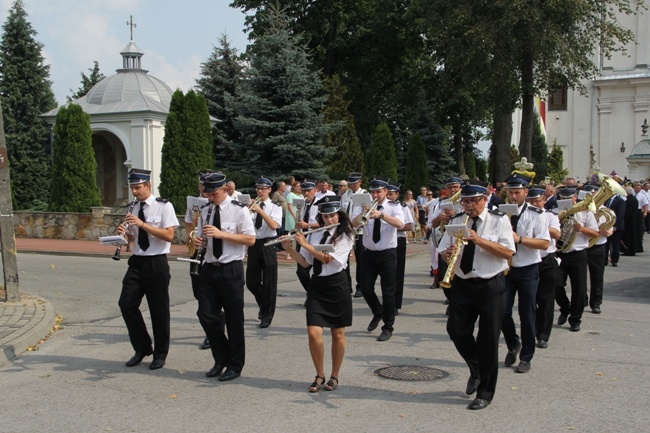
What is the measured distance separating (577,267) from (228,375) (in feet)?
17.2

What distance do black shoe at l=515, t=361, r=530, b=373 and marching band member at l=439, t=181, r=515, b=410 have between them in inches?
45.9

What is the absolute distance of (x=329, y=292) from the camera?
7156mm

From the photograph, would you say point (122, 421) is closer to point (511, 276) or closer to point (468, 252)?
point (468, 252)

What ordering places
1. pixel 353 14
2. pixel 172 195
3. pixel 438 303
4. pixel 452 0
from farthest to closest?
pixel 353 14, pixel 452 0, pixel 172 195, pixel 438 303

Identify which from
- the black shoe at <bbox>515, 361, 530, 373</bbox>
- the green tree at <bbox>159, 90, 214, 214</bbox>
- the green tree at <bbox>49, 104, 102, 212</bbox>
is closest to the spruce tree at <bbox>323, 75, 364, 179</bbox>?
the green tree at <bbox>159, 90, 214, 214</bbox>

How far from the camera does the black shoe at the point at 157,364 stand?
8.12 metres

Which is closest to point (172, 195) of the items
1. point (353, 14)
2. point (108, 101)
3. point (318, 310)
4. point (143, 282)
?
point (108, 101)

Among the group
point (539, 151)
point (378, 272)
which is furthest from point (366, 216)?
point (539, 151)

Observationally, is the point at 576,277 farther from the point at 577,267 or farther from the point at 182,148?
the point at 182,148

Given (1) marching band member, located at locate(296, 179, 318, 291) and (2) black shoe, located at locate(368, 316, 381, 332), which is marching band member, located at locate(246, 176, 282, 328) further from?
(2) black shoe, located at locate(368, 316, 381, 332)

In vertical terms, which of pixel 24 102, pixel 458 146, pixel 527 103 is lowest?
pixel 458 146

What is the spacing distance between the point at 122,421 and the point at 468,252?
3.31m

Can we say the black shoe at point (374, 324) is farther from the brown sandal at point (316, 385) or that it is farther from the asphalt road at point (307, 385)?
the brown sandal at point (316, 385)

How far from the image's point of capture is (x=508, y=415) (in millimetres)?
6457
